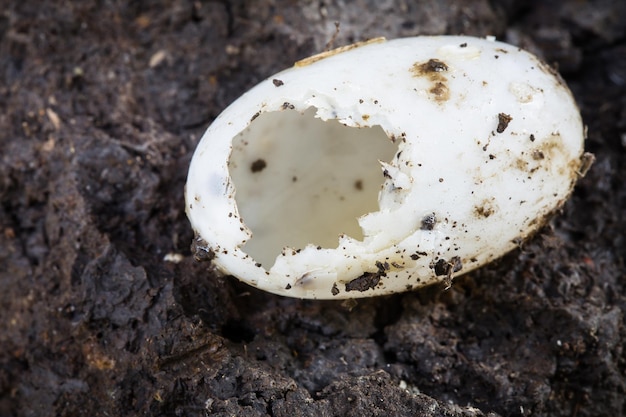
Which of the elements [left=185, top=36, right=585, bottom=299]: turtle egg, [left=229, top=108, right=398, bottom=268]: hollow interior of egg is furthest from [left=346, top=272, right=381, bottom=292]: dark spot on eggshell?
[left=229, top=108, right=398, bottom=268]: hollow interior of egg

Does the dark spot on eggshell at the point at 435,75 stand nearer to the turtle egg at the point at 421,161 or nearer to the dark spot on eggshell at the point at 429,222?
the turtle egg at the point at 421,161

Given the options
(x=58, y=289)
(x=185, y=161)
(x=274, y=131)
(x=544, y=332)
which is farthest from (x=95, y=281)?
(x=544, y=332)

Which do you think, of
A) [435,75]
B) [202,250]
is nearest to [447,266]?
[435,75]

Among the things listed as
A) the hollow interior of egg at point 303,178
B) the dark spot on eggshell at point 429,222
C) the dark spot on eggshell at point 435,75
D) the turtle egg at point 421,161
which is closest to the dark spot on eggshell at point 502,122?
the turtle egg at point 421,161

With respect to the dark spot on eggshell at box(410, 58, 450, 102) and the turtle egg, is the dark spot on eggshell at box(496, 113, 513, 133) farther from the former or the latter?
the dark spot on eggshell at box(410, 58, 450, 102)

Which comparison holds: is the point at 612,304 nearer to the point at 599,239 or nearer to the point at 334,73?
the point at 599,239
